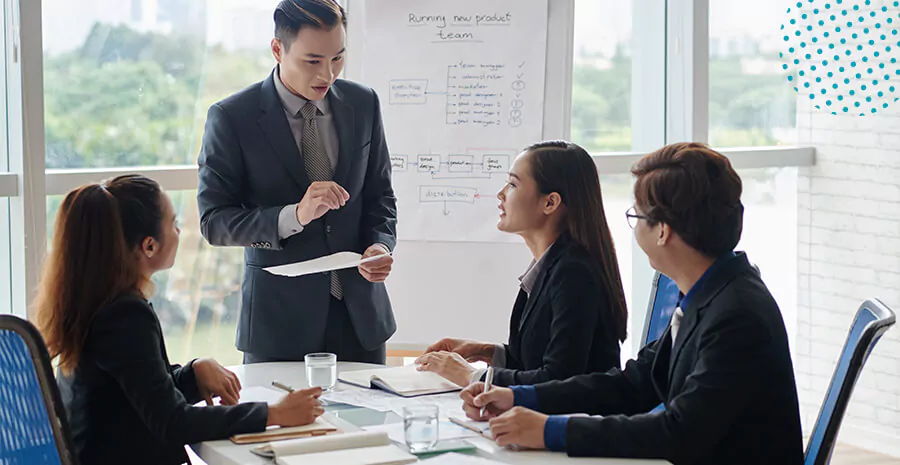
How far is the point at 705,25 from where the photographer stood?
14.2ft

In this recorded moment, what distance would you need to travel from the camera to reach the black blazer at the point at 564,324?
212 centimetres

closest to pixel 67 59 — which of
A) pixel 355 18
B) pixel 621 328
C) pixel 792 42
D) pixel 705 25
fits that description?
pixel 355 18

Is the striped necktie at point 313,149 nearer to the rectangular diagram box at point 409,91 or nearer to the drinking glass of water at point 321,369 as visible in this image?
the drinking glass of water at point 321,369

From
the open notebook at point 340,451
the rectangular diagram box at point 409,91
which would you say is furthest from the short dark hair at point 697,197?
the rectangular diagram box at point 409,91

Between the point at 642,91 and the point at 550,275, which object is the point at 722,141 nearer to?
the point at 642,91

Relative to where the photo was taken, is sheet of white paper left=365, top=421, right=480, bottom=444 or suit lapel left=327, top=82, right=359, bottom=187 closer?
sheet of white paper left=365, top=421, right=480, bottom=444

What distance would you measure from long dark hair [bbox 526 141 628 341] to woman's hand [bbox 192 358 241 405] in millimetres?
823

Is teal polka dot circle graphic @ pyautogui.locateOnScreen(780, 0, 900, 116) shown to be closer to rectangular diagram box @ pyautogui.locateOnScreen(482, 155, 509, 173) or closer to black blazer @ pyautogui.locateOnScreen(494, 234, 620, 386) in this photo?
rectangular diagram box @ pyautogui.locateOnScreen(482, 155, 509, 173)

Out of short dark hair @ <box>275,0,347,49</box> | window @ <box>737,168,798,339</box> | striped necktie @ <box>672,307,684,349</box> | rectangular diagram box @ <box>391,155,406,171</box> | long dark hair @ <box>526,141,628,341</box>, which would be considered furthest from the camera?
window @ <box>737,168,798,339</box>

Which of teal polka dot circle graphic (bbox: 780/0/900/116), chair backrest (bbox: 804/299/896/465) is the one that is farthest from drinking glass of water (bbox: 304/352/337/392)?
teal polka dot circle graphic (bbox: 780/0/900/116)

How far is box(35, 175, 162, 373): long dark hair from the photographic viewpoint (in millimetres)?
1847

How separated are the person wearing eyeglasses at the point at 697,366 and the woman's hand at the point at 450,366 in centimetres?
21

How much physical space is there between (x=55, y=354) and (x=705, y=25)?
3.29 m

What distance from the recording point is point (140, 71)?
3.55 m
